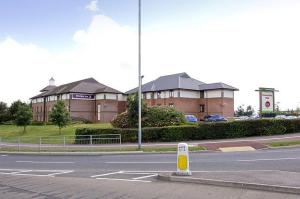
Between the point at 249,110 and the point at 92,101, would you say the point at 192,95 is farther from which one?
the point at 249,110

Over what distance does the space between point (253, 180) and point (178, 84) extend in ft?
209

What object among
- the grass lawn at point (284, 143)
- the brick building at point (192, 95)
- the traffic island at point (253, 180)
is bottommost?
the grass lawn at point (284, 143)

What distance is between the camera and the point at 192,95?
2980 inches

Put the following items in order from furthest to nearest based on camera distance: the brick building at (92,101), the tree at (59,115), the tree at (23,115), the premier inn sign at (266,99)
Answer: the brick building at (92,101)
the tree at (23,115)
the tree at (59,115)
the premier inn sign at (266,99)

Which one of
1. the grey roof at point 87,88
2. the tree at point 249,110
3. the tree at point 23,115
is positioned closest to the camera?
the tree at point 23,115

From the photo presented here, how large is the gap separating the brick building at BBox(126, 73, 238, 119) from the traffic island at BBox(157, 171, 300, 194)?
193ft

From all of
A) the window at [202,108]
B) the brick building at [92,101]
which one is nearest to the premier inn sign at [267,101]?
the window at [202,108]

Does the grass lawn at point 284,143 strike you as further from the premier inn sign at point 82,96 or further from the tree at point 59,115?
the premier inn sign at point 82,96

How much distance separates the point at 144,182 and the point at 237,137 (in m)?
21.2

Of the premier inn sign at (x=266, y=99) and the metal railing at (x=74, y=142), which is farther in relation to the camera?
the premier inn sign at (x=266, y=99)

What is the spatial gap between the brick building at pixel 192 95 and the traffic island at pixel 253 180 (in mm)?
58756

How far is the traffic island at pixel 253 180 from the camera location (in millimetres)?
9242

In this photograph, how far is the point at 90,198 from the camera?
8.94 meters

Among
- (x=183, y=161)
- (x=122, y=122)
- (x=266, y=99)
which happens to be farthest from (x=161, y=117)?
(x=183, y=161)
